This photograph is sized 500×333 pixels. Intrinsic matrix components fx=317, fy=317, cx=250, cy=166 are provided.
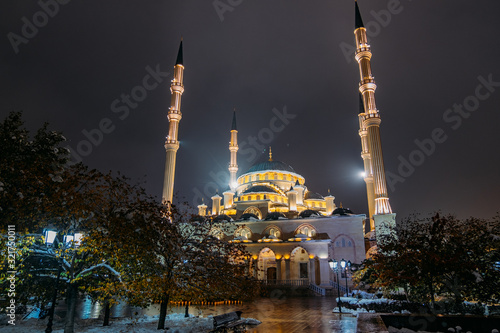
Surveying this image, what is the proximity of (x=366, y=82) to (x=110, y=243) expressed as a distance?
3105 centimetres

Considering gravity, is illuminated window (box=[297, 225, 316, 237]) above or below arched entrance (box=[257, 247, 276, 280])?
above

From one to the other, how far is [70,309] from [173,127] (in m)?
30.7

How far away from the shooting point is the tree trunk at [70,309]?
9.19 metres

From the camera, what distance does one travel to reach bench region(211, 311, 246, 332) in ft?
32.6

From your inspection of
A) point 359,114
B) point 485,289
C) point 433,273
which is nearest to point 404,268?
point 433,273

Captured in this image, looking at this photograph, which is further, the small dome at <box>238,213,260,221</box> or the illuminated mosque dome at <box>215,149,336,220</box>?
the illuminated mosque dome at <box>215,149,336,220</box>

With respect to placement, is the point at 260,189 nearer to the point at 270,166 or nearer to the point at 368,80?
the point at 270,166

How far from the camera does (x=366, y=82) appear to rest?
109 ft

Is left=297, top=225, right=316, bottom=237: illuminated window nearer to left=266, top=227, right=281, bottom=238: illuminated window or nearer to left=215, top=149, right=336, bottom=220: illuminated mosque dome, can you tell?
left=266, top=227, right=281, bottom=238: illuminated window

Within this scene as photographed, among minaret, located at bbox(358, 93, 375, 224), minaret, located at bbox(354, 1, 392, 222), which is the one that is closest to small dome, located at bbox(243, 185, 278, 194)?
minaret, located at bbox(358, 93, 375, 224)

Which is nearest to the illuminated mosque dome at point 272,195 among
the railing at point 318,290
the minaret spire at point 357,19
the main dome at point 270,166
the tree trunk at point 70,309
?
the main dome at point 270,166

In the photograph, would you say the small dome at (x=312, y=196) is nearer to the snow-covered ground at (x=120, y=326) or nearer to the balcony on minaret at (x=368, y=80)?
the balcony on minaret at (x=368, y=80)

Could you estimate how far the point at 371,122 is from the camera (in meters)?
31.2

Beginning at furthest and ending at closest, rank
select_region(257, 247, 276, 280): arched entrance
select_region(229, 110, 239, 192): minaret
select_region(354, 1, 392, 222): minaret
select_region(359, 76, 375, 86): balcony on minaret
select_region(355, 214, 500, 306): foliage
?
select_region(229, 110, 239, 192): minaret < select_region(257, 247, 276, 280): arched entrance < select_region(359, 76, 375, 86): balcony on minaret < select_region(354, 1, 392, 222): minaret < select_region(355, 214, 500, 306): foliage
